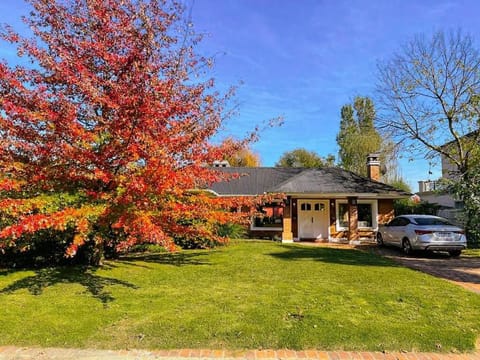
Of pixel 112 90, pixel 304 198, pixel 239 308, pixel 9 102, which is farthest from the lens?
pixel 304 198

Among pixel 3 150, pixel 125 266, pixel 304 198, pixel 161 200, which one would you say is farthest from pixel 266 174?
pixel 3 150

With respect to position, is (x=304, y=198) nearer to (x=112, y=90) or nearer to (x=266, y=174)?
(x=266, y=174)

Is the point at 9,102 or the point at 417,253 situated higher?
the point at 9,102

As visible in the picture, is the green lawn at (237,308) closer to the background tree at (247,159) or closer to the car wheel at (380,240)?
the car wheel at (380,240)

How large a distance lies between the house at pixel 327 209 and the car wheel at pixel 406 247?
4.09 m

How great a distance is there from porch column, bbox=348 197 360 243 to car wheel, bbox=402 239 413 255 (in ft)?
13.2

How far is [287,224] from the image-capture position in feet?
57.3

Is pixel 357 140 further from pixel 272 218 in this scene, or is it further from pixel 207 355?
pixel 207 355

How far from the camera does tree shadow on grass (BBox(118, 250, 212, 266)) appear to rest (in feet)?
34.5

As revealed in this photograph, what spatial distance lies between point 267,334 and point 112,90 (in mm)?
5395

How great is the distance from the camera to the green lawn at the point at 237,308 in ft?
15.6

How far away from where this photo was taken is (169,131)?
7.43m

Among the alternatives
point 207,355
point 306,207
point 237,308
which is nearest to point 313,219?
point 306,207

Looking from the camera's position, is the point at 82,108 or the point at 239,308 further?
the point at 82,108
